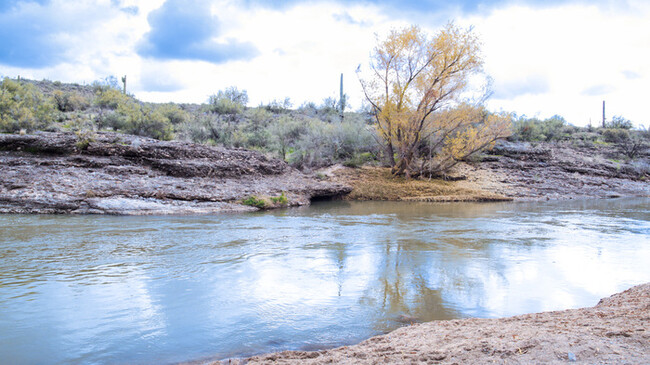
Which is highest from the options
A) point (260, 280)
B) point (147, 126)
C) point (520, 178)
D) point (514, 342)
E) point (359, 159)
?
point (147, 126)

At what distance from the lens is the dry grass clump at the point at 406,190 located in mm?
15673

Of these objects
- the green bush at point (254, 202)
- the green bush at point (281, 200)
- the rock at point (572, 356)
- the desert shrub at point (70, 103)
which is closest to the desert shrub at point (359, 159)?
the green bush at point (281, 200)

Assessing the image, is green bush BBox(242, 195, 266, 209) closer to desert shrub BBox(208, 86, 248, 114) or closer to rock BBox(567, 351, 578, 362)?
rock BBox(567, 351, 578, 362)

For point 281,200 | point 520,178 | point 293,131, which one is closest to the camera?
point 281,200

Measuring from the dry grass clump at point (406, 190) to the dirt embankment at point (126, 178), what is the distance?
218 centimetres

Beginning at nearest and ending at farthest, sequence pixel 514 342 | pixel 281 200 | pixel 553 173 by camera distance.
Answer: pixel 514 342 < pixel 281 200 < pixel 553 173

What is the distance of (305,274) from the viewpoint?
5176mm

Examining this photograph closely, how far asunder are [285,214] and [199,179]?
10.6ft

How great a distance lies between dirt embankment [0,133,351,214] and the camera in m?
9.88

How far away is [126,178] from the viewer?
37.1ft

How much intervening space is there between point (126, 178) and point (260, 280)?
26.6 feet

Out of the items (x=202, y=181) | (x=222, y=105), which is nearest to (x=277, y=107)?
(x=222, y=105)

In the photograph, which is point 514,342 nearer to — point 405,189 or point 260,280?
point 260,280

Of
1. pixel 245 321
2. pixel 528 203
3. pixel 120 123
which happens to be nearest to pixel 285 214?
pixel 245 321
